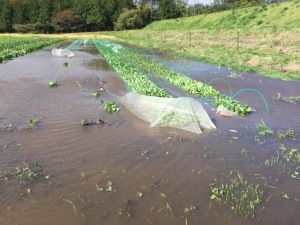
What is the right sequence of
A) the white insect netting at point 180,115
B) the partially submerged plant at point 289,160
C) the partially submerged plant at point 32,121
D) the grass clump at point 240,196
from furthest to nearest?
the partially submerged plant at point 32,121 < the white insect netting at point 180,115 < the partially submerged plant at point 289,160 < the grass clump at point 240,196

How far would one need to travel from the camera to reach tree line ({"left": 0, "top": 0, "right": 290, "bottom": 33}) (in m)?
61.2

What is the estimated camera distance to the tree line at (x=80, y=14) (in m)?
61.2

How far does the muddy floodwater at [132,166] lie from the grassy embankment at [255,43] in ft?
23.7

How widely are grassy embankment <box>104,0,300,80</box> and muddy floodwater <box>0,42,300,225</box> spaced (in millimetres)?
7236

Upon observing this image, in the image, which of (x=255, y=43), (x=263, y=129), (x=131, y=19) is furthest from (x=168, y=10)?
(x=263, y=129)

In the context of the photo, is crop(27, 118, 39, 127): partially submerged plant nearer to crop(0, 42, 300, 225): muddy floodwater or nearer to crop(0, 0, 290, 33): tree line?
crop(0, 42, 300, 225): muddy floodwater

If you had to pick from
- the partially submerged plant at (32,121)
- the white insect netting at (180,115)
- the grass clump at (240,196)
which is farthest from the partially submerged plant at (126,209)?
the partially submerged plant at (32,121)

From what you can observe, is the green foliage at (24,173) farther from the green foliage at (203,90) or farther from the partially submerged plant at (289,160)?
the green foliage at (203,90)

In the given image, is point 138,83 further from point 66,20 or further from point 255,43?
point 66,20

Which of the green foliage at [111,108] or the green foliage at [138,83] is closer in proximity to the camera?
the green foliage at [111,108]

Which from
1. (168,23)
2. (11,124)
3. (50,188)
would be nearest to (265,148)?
(50,188)

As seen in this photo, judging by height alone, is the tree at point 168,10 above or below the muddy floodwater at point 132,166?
above

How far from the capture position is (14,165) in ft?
16.3

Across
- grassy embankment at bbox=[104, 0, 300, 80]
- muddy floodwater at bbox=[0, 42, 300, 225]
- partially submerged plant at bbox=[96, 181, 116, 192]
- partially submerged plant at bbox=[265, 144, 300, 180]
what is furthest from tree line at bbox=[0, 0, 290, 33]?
partially submerged plant at bbox=[96, 181, 116, 192]
